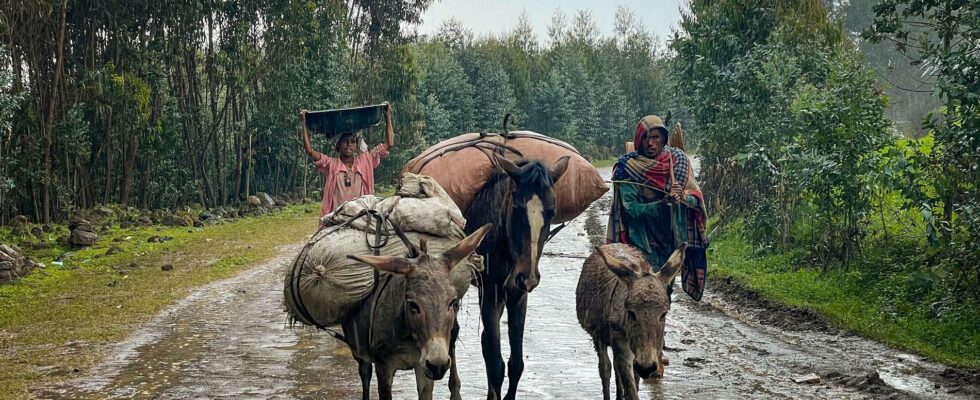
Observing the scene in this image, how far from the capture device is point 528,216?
7.10m

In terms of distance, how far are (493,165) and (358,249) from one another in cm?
190

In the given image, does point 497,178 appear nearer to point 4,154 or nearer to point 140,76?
point 4,154

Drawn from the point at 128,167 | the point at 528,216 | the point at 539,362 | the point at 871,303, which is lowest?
the point at 539,362

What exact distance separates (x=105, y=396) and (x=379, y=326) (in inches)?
131

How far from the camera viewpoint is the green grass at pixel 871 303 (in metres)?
9.95

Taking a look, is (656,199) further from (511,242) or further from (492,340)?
(492,340)

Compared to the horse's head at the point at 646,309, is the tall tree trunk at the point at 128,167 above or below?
above

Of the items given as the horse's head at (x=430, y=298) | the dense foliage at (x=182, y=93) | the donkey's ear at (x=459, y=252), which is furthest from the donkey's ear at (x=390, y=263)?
the dense foliage at (x=182, y=93)

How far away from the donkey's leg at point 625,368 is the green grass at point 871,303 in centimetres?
395

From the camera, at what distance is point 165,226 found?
24.8 m

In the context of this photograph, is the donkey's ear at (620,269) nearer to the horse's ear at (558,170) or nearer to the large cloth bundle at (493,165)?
the horse's ear at (558,170)

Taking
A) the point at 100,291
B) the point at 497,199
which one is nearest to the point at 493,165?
the point at 497,199

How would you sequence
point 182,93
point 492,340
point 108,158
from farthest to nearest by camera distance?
1. point 182,93
2. point 108,158
3. point 492,340

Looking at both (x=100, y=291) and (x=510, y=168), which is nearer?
(x=510, y=168)
